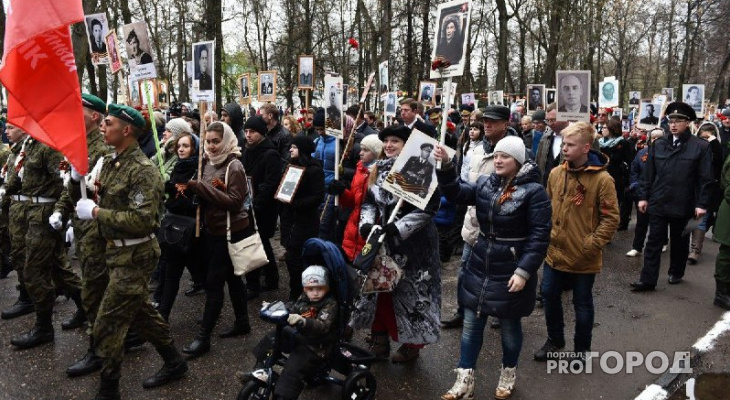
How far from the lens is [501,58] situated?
24.2 m

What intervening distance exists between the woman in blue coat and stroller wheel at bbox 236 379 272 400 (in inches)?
49.1

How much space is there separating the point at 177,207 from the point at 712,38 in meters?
34.2

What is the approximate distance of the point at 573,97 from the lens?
5930 mm

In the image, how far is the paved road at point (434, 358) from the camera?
157 inches

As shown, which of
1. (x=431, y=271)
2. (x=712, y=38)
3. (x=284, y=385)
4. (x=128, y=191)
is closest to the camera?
(x=284, y=385)

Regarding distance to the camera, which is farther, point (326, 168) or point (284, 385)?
point (326, 168)

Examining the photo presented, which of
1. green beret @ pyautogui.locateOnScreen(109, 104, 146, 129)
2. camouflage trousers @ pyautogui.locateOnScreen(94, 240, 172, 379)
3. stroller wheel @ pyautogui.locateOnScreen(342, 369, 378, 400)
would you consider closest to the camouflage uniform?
camouflage trousers @ pyautogui.locateOnScreen(94, 240, 172, 379)

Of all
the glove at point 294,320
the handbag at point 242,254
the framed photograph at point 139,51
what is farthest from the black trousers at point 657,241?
the framed photograph at point 139,51

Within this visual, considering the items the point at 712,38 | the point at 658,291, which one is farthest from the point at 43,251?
the point at 712,38

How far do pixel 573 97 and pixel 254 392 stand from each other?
14.7 ft

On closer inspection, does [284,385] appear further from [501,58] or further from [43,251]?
[501,58]

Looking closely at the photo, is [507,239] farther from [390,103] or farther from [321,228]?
[390,103]

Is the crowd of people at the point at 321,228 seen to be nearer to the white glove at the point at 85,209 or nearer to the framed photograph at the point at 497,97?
the white glove at the point at 85,209

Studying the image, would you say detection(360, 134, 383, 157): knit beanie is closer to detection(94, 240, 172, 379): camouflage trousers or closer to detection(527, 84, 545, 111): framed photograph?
detection(94, 240, 172, 379): camouflage trousers
